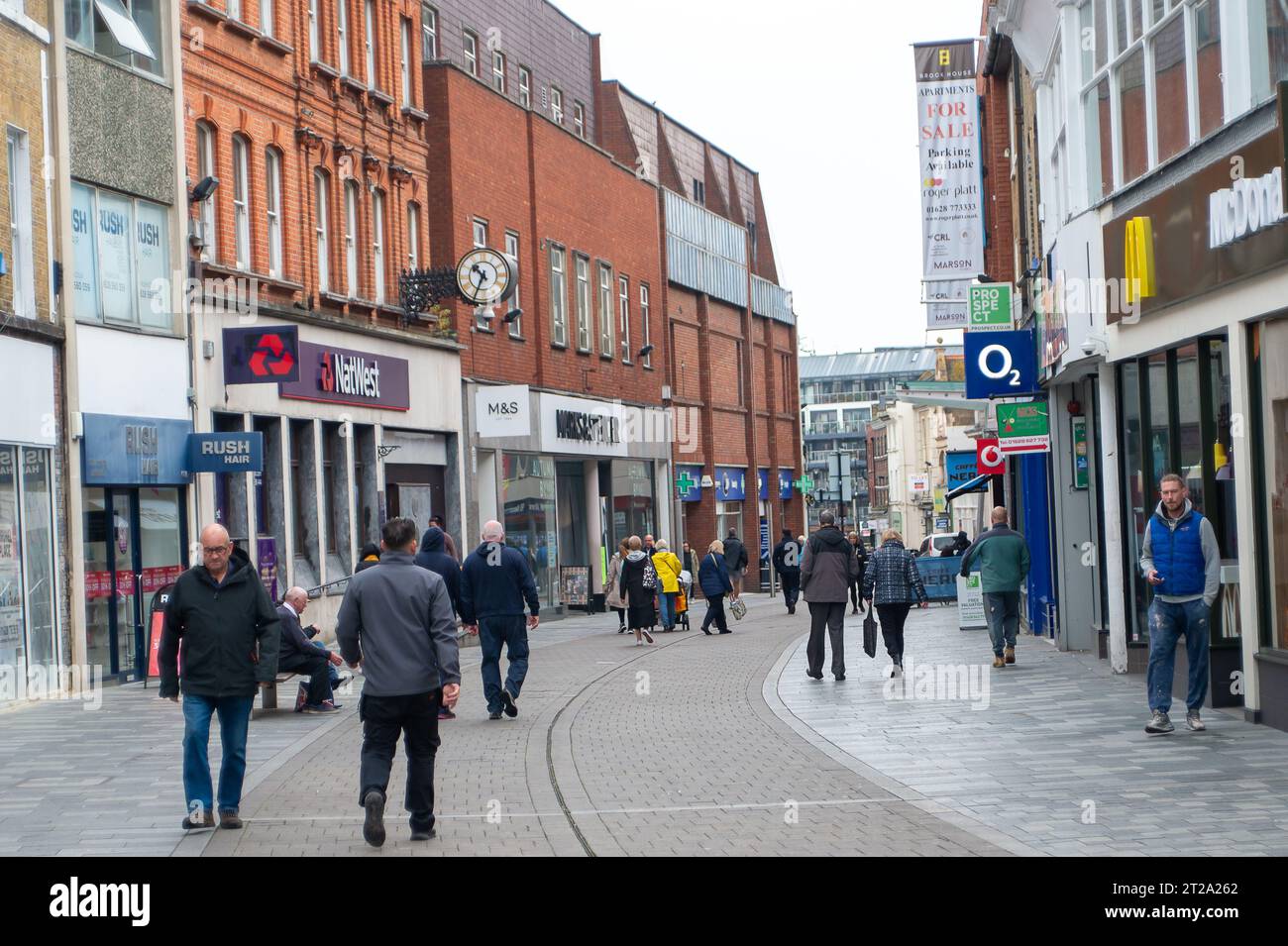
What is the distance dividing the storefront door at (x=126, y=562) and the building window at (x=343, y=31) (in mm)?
9866

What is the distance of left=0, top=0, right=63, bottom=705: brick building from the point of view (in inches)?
745

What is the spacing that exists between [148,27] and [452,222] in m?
10.7

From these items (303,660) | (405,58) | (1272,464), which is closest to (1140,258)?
(1272,464)

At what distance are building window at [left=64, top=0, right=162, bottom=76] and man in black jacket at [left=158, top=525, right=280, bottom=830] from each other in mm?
12711

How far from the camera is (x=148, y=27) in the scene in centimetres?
2345

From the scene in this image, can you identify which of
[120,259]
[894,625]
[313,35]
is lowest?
[894,625]

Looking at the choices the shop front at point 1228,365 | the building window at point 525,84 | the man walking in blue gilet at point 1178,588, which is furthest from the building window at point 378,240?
the man walking in blue gilet at point 1178,588

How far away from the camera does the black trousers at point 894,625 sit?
1947 centimetres

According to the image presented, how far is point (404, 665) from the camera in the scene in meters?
9.83

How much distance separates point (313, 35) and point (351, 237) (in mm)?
3353

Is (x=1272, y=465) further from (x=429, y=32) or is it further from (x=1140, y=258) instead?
A: (x=429, y=32)

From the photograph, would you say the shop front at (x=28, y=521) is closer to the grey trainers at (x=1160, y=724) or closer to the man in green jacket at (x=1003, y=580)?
the man in green jacket at (x=1003, y=580)

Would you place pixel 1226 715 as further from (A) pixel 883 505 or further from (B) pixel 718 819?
(A) pixel 883 505

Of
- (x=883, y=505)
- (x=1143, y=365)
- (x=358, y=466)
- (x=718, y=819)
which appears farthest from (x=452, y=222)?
(x=883, y=505)
